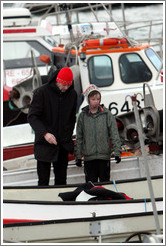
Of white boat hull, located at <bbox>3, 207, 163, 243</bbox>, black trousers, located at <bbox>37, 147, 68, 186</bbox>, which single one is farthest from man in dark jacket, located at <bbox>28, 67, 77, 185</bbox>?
white boat hull, located at <bbox>3, 207, 163, 243</bbox>

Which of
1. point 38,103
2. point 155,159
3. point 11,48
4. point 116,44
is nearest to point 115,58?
point 116,44

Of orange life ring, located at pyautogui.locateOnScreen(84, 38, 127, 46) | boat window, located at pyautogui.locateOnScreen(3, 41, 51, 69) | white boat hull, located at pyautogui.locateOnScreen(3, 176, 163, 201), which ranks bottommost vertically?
white boat hull, located at pyautogui.locateOnScreen(3, 176, 163, 201)

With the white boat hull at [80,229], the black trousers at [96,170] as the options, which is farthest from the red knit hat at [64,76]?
the white boat hull at [80,229]

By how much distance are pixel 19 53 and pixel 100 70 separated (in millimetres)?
6596

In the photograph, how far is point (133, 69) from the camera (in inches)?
343

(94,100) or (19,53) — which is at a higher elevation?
(19,53)

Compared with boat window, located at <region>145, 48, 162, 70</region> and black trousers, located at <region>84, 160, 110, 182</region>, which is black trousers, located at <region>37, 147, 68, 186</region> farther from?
boat window, located at <region>145, 48, 162, 70</region>

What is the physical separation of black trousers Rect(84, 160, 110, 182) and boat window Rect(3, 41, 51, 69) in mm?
8201

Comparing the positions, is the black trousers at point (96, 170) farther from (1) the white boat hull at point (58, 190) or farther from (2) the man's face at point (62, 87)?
(2) the man's face at point (62, 87)

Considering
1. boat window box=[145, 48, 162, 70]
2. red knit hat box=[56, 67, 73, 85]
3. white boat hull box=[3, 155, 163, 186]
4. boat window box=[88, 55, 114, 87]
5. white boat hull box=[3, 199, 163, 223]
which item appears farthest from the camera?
boat window box=[145, 48, 162, 70]

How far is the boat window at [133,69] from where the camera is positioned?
862cm

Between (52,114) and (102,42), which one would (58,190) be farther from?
(102,42)

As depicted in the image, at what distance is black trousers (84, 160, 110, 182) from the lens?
22.0ft

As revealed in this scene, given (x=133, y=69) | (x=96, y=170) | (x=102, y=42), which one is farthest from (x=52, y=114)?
(x=133, y=69)
